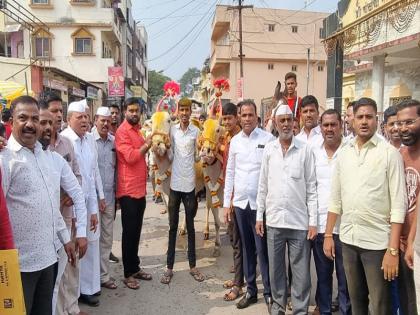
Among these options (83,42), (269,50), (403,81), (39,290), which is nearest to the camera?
(39,290)

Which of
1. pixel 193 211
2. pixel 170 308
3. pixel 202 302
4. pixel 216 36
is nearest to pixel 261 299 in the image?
pixel 202 302

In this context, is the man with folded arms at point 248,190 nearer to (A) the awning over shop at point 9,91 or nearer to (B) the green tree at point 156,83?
(A) the awning over shop at point 9,91

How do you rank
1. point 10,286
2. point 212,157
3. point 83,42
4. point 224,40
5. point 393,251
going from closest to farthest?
1. point 10,286
2. point 393,251
3. point 212,157
4. point 83,42
5. point 224,40

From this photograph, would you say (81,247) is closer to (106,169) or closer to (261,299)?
(106,169)

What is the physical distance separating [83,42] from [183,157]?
2315 centimetres

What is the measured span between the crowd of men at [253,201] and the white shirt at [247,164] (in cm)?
1

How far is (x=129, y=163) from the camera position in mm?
4770

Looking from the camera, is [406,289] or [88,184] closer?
[406,289]

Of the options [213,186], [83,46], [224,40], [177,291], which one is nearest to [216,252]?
[213,186]

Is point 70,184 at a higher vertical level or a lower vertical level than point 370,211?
higher

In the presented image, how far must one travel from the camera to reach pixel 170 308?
14.2ft

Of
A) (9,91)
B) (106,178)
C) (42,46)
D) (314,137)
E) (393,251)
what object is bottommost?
(393,251)

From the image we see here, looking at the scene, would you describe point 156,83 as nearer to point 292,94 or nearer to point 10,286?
point 292,94

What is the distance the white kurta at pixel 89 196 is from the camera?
4113mm
